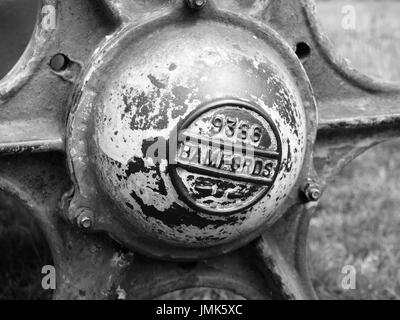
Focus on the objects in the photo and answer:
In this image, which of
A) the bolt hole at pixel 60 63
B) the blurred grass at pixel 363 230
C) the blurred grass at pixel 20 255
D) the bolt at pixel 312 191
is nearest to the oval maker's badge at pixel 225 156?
the bolt at pixel 312 191

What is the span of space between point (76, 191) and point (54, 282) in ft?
0.86

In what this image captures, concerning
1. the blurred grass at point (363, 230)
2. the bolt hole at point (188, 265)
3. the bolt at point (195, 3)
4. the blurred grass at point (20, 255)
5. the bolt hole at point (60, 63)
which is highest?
the bolt at point (195, 3)

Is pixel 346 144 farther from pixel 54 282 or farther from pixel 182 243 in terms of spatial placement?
Answer: pixel 54 282

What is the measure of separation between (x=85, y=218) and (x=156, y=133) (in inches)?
10.3

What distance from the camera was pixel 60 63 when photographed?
1.58m

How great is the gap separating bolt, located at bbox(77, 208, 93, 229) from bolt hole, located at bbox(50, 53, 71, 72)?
329mm

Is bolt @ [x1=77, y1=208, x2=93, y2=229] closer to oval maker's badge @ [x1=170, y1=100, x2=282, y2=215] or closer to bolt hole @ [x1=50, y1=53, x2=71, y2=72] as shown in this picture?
oval maker's badge @ [x1=170, y1=100, x2=282, y2=215]

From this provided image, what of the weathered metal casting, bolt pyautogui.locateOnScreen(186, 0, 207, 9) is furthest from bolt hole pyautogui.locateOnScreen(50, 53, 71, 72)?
bolt pyautogui.locateOnScreen(186, 0, 207, 9)

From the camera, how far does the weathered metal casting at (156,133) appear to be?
4.72 feet

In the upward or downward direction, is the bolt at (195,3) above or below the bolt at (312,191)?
above

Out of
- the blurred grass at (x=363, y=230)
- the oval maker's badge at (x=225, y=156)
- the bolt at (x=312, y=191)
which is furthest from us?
the blurred grass at (x=363, y=230)

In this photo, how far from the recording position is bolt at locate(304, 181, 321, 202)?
5.45 feet

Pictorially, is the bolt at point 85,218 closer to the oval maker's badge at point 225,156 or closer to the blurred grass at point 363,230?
the oval maker's badge at point 225,156

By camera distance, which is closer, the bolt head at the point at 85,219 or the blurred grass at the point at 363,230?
the bolt head at the point at 85,219
